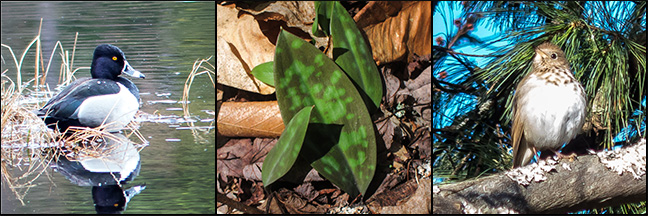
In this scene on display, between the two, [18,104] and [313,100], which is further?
[18,104]

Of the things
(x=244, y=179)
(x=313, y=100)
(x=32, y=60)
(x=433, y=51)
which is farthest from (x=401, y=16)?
(x=32, y=60)

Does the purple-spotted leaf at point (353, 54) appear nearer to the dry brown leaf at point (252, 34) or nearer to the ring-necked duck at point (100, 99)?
the dry brown leaf at point (252, 34)

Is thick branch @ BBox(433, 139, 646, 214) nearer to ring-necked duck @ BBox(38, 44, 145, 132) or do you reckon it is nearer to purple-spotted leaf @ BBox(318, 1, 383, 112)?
purple-spotted leaf @ BBox(318, 1, 383, 112)

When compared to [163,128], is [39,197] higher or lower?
lower

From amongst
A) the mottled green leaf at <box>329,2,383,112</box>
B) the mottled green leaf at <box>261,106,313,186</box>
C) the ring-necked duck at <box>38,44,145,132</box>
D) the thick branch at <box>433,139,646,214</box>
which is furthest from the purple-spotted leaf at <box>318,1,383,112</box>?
the ring-necked duck at <box>38,44,145,132</box>

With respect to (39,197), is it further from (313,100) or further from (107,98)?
(313,100)

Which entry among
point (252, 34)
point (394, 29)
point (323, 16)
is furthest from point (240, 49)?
point (394, 29)

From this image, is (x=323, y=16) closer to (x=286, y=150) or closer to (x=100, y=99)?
(x=286, y=150)
